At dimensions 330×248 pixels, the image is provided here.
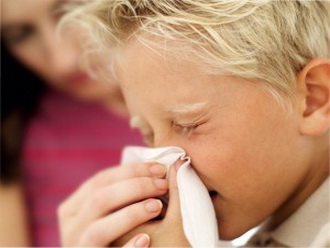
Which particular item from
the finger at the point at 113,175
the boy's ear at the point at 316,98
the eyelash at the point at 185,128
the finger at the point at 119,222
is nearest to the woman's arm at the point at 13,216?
the finger at the point at 113,175

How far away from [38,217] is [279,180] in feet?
3.39

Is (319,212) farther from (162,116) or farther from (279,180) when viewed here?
(162,116)

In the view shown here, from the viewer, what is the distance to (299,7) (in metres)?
0.87

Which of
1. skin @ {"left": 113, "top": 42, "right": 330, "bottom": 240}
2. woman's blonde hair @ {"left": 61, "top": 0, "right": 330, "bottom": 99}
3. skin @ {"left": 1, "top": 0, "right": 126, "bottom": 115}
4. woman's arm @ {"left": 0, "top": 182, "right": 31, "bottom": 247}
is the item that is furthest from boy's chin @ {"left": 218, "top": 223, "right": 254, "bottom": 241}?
woman's arm @ {"left": 0, "top": 182, "right": 31, "bottom": 247}

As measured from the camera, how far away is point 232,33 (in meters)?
0.83

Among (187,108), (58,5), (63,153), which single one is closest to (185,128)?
(187,108)

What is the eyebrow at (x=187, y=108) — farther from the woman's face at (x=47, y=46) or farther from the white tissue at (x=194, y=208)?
the woman's face at (x=47, y=46)

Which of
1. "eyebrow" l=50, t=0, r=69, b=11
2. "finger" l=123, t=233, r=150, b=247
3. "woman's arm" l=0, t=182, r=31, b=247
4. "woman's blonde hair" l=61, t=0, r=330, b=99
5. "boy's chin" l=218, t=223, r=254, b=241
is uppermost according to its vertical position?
"woman's blonde hair" l=61, t=0, r=330, b=99

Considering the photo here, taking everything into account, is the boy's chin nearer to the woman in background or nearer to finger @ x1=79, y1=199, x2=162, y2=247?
finger @ x1=79, y1=199, x2=162, y2=247

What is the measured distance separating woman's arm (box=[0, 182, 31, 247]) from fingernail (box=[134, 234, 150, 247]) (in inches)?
33.3

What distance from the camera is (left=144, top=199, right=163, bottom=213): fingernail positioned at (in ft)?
2.94

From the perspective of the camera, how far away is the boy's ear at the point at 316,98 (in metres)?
0.87

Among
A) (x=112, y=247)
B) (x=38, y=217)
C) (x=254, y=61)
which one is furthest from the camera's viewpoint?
(x=38, y=217)

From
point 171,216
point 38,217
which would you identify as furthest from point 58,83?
point 171,216
